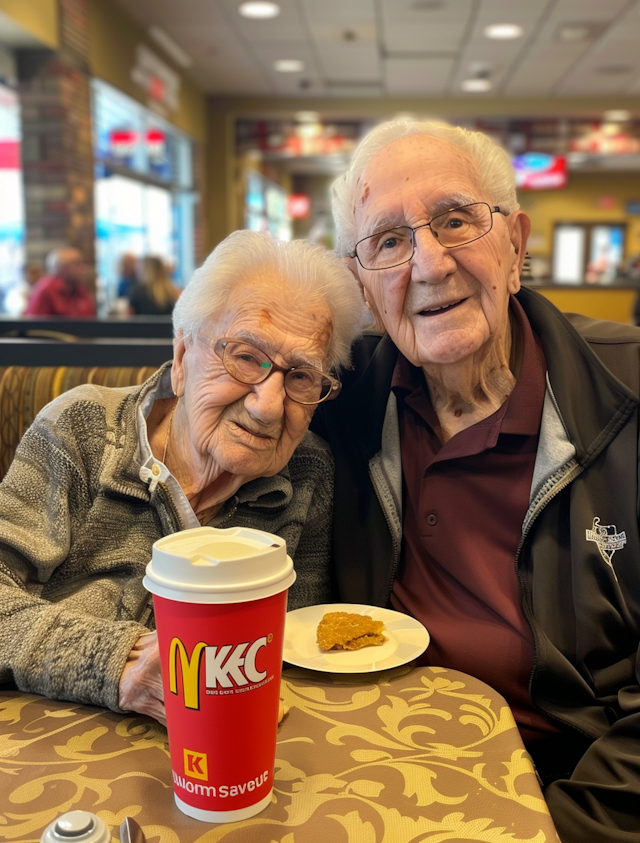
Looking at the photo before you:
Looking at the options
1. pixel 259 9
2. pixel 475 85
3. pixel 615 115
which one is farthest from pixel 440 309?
pixel 615 115

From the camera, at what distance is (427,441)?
153cm

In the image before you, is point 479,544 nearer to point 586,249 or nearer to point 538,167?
point 538,167

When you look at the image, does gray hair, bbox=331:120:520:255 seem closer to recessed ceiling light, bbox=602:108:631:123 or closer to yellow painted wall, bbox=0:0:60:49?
yellow painted wall, bbox=0:0:60:49

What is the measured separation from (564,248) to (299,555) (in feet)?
53.6

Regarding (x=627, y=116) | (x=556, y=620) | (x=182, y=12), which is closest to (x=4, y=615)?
(x=556, y=620)

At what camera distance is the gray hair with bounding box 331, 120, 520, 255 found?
146 cm

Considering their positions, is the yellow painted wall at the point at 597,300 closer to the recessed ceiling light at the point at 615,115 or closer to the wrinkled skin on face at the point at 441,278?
the wrinkled skin on face at the point at 441,278

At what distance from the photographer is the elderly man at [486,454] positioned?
4.21 feet

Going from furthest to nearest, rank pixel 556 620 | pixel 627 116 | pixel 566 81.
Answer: pixel 627 116 < pixel 566 81 < pixel 556 620

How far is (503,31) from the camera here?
25.5 feet

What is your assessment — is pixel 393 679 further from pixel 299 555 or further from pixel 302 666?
pixel 299 555

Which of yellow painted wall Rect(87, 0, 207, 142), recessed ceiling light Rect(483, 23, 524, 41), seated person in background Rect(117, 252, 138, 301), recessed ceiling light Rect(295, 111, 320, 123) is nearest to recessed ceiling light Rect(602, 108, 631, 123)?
recessed ceiling light Rect(483, 23, 524, 41)

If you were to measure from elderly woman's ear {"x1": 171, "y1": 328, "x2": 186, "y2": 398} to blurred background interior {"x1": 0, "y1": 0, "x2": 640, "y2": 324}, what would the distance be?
3.94 metres

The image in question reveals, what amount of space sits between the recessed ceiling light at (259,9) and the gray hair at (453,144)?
247 inches
